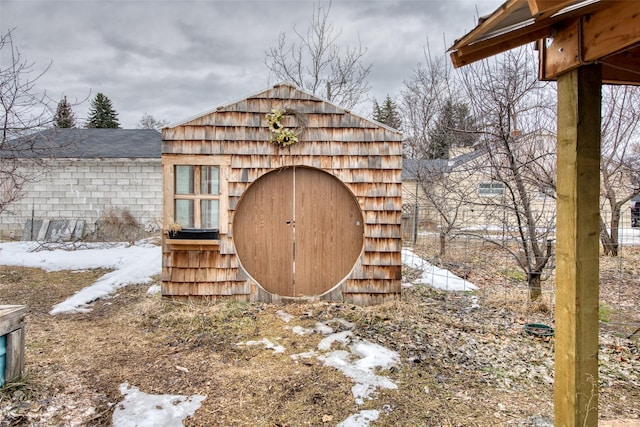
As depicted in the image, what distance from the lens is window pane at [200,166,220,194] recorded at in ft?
16.8

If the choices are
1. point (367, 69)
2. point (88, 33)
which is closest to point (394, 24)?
point (367, 69)

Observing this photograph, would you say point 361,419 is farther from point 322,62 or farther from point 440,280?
point 322,62

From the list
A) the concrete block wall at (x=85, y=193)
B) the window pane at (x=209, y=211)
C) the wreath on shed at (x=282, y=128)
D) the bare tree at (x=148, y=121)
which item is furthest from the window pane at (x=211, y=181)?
the bare tree at (x=148, y=121)

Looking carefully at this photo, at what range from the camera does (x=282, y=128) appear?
508 centimetres

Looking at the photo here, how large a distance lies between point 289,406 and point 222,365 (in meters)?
0.97

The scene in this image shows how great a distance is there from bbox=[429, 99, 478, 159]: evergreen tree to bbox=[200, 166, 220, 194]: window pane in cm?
462

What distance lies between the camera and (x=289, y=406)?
2703mm

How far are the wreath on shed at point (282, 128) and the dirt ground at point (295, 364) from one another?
231cm

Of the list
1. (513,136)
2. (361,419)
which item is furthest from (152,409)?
(513,136)

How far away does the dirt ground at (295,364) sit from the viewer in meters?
2.61

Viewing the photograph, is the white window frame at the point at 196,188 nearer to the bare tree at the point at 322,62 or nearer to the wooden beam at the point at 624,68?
the wooden beam at the point at 624,68

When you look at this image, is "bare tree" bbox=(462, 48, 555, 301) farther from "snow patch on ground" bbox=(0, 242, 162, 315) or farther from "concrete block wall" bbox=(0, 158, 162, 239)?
Result: "concrete block wall" bbox=(0, 158, 162, 239)

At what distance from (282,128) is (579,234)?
3965 millimetres

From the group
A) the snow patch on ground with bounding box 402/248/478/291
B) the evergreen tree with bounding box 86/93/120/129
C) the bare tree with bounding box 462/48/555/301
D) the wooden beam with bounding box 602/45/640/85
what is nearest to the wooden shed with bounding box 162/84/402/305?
the bare tree with bounding box 462/48/555/301
